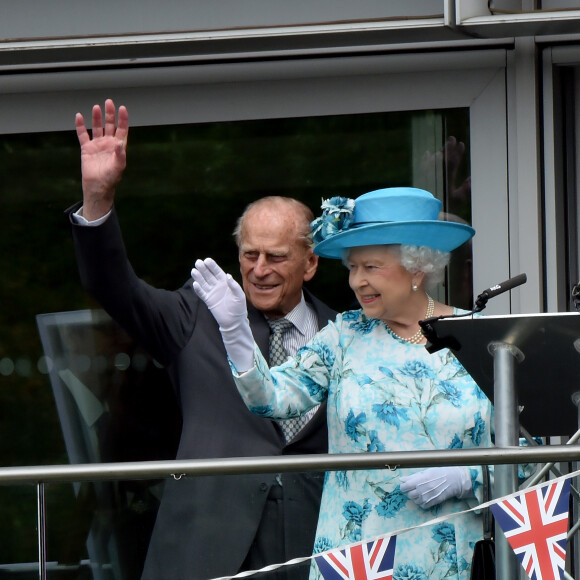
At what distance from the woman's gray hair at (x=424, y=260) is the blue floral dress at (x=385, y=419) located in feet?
0.70

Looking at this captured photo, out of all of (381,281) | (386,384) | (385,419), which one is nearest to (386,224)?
(381,281)

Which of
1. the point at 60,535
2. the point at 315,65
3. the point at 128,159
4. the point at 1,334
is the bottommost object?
the point at 60,535

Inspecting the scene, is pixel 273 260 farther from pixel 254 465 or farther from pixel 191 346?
pixel 254 465

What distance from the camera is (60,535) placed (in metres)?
3.17

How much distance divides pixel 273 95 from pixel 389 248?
1501mm

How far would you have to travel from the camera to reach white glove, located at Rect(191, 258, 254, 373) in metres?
3.23

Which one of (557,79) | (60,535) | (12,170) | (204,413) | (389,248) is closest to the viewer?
(60,535)

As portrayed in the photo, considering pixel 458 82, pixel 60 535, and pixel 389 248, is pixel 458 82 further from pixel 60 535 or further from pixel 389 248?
pixel 60 535

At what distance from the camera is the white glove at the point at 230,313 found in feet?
10.6

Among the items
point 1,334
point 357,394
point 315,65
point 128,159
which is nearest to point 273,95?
point 315,65

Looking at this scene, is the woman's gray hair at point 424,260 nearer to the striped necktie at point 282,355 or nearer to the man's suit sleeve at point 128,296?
the striped necktie at point 282,355

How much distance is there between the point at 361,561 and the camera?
2.83m

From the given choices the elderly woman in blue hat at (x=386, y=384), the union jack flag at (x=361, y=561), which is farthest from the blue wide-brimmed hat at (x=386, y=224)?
the union jack flag at (x=361, y=561)

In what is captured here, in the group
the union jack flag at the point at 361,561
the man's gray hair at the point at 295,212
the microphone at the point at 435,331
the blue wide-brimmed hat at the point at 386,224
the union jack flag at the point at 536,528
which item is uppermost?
the man's gray hair at the point at 295,212
